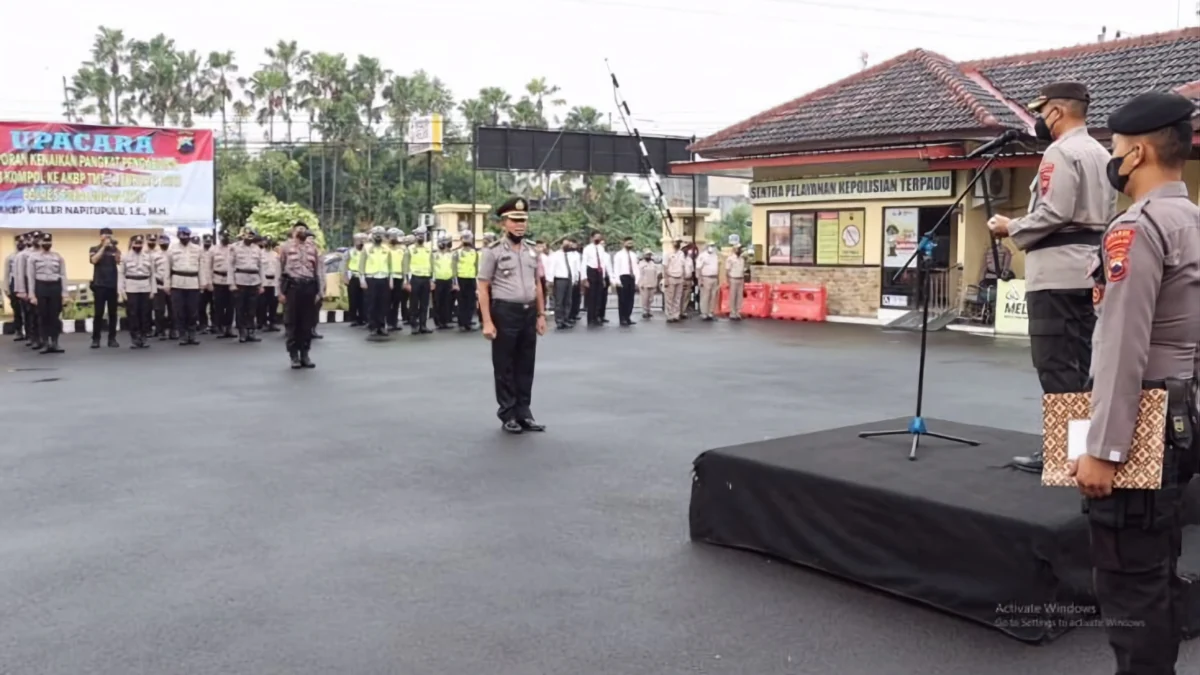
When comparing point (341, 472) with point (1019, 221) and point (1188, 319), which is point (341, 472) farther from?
point (1188, 319)

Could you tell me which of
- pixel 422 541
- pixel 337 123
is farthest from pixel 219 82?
pixel 422 541

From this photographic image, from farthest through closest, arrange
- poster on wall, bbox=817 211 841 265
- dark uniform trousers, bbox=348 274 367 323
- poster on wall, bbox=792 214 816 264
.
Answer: poster on wall, bbox=792 214 816 264 → poster on wall, bbox=817 211 841 265 → dark uniform trousers, bbox=348 274 367 323

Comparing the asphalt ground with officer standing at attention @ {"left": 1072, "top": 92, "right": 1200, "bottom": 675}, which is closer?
officer standing at attention @ {"left": 1072, "top": 92, "right": 1200, "bottom": 675}

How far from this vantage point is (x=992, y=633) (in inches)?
158

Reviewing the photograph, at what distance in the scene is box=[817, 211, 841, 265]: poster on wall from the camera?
21.3 m

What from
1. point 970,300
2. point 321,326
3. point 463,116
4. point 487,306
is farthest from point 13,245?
point 463,116

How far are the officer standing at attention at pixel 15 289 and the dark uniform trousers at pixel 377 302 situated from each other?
5.05 m

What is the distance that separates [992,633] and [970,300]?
16.1 meters

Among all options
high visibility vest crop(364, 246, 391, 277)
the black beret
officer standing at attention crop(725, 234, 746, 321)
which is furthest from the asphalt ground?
officer standing at attention crop(725, 234, 746, 321)

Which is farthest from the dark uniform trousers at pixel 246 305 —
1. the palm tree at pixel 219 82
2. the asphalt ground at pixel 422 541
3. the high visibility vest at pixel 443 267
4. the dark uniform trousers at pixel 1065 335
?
the palm tree at pixel 219 82

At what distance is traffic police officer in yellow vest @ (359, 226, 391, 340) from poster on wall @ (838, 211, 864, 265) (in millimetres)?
8729

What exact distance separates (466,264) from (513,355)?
35.2ft

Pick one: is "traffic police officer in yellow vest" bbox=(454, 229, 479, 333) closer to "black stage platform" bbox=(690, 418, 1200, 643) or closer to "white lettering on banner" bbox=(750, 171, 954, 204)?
"white lettering on banner" bbox=(750, 171, 954, 204)

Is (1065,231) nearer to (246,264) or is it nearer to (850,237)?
(246,264)
